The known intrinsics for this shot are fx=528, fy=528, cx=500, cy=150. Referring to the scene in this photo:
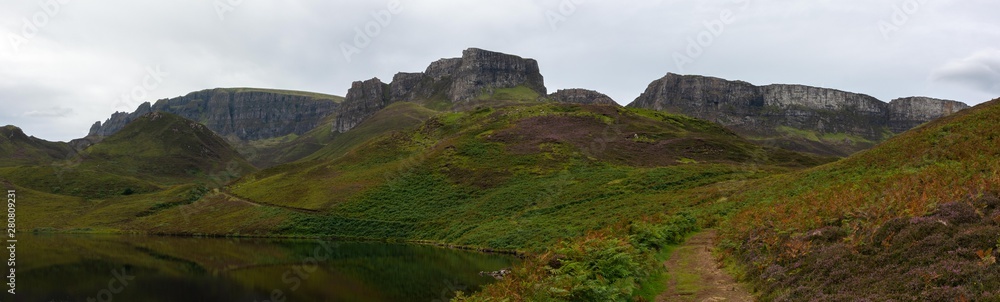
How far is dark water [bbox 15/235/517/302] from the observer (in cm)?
3741

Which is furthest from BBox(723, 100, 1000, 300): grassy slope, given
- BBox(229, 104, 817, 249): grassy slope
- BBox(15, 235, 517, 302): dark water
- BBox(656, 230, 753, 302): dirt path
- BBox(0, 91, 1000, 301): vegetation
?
BBox(229, 104, 817, 249): grassy slope

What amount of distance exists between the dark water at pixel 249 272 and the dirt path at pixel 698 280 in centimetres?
1497

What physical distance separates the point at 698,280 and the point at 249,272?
41.3 m

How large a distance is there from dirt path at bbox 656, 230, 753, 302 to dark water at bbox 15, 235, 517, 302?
14969mm

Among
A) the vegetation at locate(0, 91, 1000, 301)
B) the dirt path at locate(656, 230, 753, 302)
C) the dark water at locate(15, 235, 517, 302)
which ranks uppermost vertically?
the vegetation at locate(0, 91, 1000, 301)

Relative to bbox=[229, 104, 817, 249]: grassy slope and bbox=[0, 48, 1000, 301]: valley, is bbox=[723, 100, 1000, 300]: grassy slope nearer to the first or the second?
bbox=[0, 48, 1000, 301]: valley

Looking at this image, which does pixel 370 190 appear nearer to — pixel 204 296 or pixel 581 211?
pixel 581 211

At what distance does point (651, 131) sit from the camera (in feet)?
418

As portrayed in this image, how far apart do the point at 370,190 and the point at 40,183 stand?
13371 cm

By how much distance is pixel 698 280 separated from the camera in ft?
80.6

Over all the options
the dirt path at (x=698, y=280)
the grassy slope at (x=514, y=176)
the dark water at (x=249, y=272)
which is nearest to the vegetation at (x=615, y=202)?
the grassy slope at (x=514, y=176)

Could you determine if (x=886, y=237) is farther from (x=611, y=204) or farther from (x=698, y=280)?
(x=611, y=204)

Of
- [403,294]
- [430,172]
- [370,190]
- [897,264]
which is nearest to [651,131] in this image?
[430,172]

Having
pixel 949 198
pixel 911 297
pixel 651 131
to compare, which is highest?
pixel 651 131
